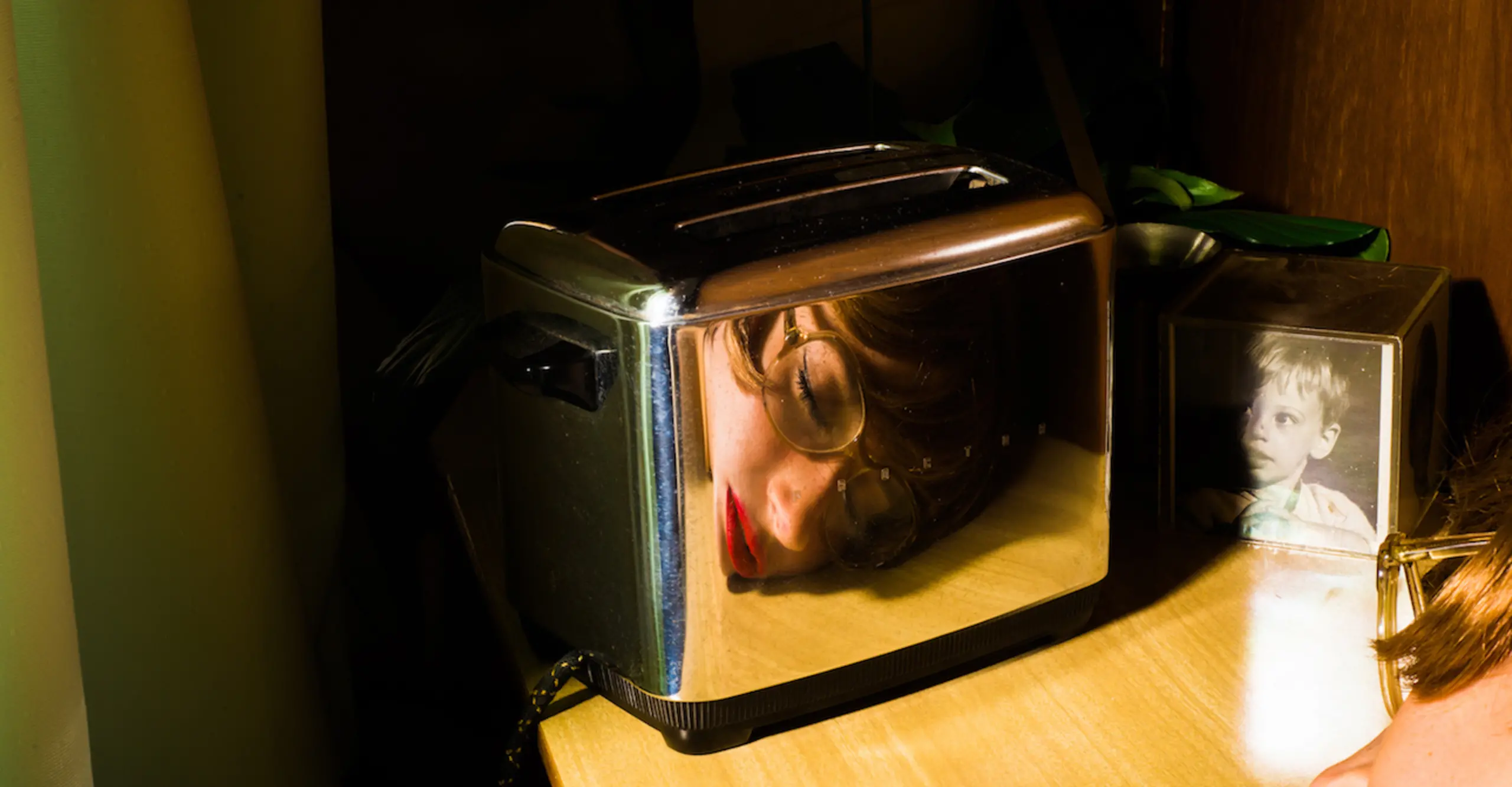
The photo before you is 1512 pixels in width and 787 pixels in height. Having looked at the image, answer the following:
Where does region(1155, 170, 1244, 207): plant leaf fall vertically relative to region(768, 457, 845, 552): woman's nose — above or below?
above

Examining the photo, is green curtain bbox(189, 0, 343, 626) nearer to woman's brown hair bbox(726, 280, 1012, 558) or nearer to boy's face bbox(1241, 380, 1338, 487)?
woman's brown hair bbox(726, 280, 1012, 558)

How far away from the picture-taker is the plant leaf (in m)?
0.83

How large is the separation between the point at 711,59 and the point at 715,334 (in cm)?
49

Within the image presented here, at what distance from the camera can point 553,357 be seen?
0.53 m

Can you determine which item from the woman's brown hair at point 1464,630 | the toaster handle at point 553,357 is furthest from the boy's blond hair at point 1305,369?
the toaster handle at point 553,357

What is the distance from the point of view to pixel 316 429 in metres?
0.74

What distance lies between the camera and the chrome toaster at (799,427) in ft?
1.65

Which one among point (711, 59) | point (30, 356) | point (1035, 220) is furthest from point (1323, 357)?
point (30, 356)

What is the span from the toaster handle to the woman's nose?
0.08 m

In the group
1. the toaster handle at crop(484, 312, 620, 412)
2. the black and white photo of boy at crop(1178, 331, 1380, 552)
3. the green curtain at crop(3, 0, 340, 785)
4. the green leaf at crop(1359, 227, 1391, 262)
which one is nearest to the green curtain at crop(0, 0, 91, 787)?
the green curtain at crop(3, 0, 340, 785)

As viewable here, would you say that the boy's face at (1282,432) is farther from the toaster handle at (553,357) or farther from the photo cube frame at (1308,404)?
the toaster handle at (553,357)

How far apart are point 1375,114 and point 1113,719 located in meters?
0.44

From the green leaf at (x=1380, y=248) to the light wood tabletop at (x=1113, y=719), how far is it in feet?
0.73

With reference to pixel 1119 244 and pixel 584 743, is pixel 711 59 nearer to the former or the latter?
pixel 1119 244
